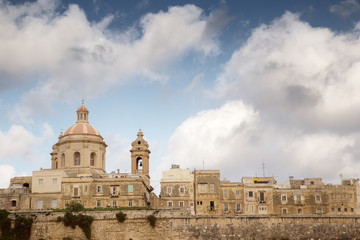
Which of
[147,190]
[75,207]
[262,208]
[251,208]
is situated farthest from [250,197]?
[75,207]

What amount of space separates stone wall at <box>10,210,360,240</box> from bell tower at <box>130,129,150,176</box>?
46.0 feet

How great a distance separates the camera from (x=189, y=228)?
253ft

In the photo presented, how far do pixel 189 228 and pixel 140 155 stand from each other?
1736 cm

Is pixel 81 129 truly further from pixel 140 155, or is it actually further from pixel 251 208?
pixel 251 208

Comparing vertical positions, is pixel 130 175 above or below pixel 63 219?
above

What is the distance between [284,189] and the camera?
8631 cm

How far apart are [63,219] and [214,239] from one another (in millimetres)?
16792

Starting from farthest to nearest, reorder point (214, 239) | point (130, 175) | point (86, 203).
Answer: point (130, 175), point (86, 203), point (214, 239)

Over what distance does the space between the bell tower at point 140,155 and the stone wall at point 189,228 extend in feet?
46.0

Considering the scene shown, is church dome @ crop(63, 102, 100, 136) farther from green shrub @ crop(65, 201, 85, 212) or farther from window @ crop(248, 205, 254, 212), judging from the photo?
window @ crop(248, 205, 254, 212)

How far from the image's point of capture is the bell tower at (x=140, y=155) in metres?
91.4

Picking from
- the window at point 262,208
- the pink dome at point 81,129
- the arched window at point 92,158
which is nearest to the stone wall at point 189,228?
the window at point 262,208

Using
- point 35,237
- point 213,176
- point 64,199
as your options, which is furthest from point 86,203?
point 213,176

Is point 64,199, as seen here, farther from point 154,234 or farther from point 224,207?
point 224,207
